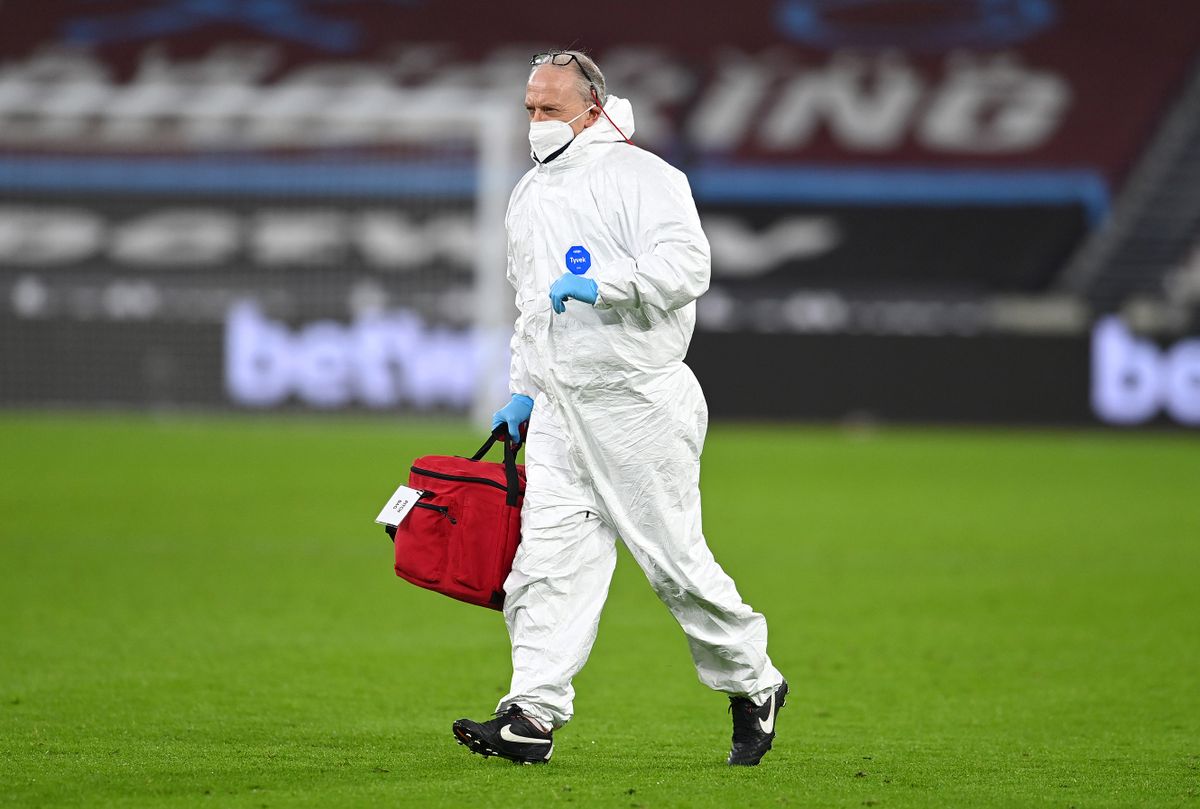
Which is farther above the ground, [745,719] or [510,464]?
[510,464]

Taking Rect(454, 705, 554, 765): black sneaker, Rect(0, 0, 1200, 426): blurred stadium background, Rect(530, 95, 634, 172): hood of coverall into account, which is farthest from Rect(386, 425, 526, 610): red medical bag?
Rect(0, 0, 1200, 426): blurred stadium background

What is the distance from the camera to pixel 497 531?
4797 mm

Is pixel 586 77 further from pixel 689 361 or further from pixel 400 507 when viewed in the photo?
pixel 689 361

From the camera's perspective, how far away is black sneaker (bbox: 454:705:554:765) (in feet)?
15.1

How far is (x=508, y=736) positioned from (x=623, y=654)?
2.44 meters

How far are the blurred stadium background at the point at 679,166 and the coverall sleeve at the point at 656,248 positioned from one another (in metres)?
12.7

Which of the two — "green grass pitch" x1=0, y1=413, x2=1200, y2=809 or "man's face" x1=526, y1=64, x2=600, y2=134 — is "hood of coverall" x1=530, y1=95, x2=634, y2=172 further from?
"green grass pitch" x1=0, y1=413, x2=1200, y2=809

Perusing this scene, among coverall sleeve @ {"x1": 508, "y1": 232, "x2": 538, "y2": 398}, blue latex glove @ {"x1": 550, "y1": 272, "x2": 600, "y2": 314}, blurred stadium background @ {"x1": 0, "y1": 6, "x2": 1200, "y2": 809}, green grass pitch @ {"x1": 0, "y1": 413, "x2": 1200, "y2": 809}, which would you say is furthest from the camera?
blurred stadium background @ {"x1": 0, "y1": 6, "x2": 1200, "y2": 809}

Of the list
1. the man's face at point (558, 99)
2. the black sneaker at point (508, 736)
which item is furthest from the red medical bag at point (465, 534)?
the man's face at point (558, 99)

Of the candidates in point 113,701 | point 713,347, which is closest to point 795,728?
point 113,701

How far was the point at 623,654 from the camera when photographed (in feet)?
23.1

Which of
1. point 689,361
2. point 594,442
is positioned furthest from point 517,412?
point 689,361

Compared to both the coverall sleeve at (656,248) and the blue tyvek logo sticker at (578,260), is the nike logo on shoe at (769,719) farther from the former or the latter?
the blue tyvek logo sticker at (578,260)

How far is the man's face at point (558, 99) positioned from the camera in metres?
4.80
